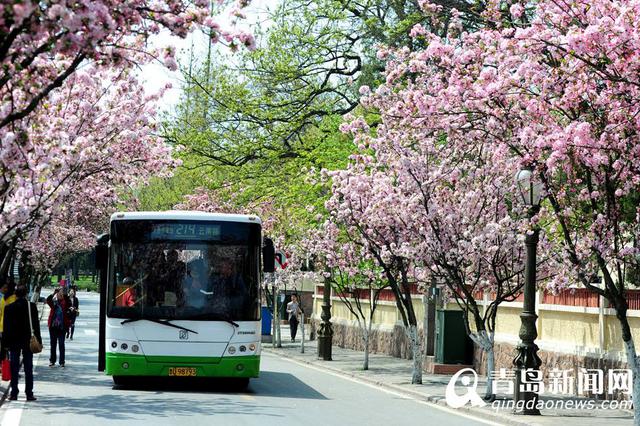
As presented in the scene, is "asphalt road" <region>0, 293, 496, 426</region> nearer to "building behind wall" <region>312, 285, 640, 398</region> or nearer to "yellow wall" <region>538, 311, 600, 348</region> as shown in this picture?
"building behind wall" <region>312, 285, 640, 398</region>

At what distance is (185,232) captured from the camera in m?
20.9

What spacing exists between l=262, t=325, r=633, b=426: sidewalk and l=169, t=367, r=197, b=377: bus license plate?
14.2 feet

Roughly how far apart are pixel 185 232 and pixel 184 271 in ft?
2.21

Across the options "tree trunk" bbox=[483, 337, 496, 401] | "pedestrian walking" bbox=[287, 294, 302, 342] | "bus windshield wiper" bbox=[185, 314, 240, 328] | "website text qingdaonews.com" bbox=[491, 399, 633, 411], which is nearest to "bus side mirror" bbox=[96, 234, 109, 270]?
"bus windshield wiper" bbox=[185, 314, 240, 328]

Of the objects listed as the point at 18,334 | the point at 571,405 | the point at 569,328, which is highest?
the point at 569,328

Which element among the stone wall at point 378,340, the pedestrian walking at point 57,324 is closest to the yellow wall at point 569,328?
the stone wall at point 378,340

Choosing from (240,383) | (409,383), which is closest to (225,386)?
(240,383)

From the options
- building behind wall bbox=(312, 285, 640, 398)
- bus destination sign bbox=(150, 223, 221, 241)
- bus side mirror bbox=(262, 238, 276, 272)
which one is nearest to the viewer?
bus side mirror bbox=(262, 238, 276, 272)

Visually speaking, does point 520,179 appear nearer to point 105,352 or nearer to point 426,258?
point 426,258

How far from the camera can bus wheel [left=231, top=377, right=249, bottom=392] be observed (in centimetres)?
2178

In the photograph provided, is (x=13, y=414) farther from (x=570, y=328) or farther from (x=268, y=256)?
(x=570, y=328)

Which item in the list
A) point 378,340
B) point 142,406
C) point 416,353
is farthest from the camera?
point 378,340

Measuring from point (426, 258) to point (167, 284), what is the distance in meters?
4.94

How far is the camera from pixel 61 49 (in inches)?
360
